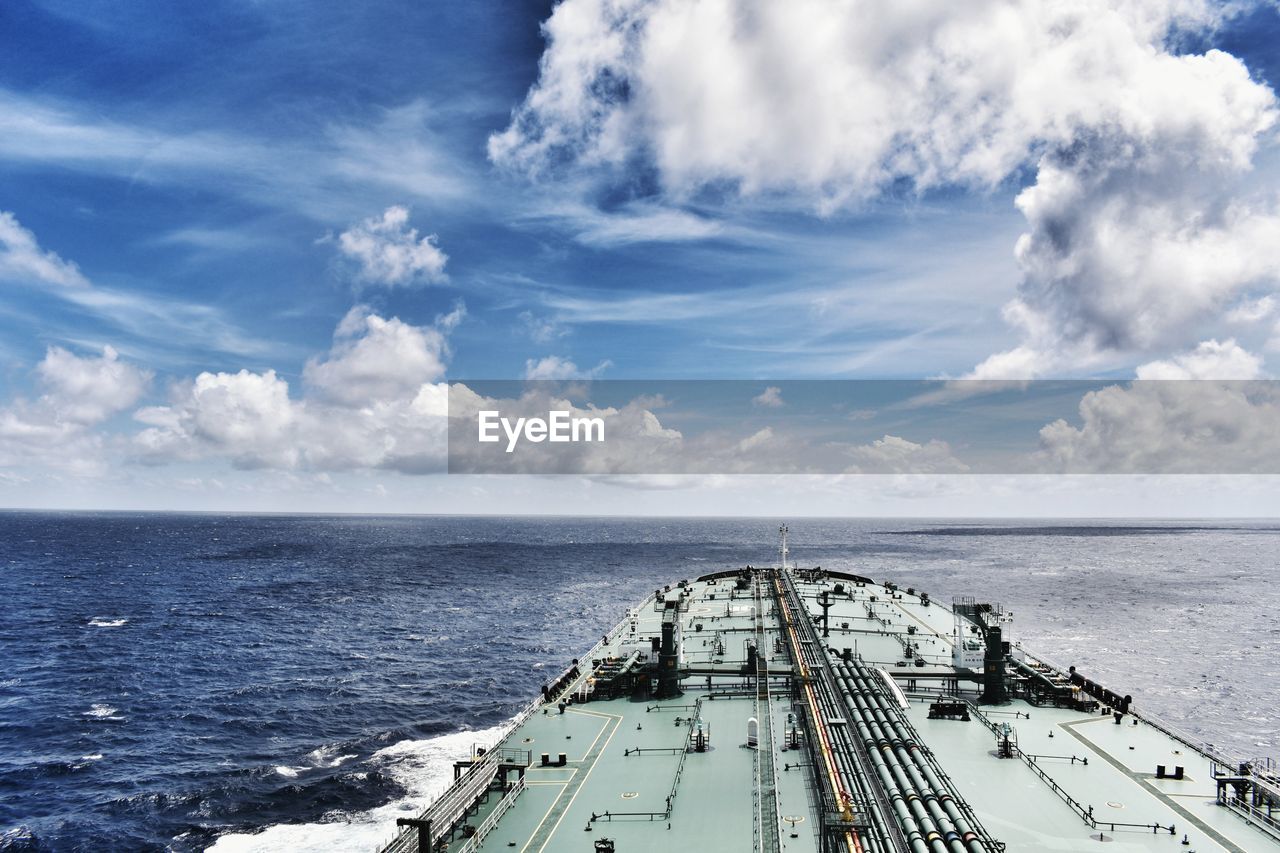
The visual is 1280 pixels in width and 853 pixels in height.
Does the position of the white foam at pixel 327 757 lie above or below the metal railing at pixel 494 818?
below

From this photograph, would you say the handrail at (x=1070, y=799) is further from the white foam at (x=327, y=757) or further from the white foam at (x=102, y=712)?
the white foam at (x=102, y=712)

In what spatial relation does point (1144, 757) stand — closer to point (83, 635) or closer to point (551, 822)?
point (551, 822)

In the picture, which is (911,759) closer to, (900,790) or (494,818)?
(900,790)

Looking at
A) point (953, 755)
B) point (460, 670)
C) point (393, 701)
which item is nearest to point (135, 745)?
point (393, 701)

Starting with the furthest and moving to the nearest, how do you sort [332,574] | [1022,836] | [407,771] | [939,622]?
[332,574]
[939,622]
[407,771]
[1022,836]

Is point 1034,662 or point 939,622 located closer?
point 1034,662

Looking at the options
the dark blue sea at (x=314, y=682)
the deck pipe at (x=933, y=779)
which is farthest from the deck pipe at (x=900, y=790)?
the dark blue sea at (x=314, y=682)

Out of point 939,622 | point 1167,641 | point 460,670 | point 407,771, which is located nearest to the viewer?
point 407,771

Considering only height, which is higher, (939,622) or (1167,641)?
(939,622)
